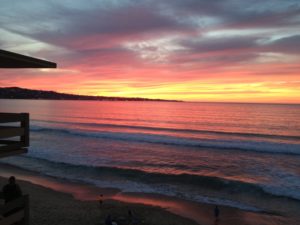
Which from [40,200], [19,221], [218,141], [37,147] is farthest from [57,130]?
[19,221]

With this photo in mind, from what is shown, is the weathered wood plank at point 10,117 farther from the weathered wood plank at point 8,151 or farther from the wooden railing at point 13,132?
the weathered wood plank at point 8,151

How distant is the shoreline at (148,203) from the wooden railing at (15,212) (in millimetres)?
8679

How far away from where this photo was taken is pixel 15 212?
5496 mm

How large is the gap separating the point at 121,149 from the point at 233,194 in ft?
52.0

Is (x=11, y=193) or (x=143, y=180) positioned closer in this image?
(x=11, y=193)

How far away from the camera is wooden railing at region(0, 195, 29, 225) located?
16.8 ft

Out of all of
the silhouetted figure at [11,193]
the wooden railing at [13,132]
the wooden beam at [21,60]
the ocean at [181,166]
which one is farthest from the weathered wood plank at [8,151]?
the ocean at [181,166]

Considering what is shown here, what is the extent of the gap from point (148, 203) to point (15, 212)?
36.2ft

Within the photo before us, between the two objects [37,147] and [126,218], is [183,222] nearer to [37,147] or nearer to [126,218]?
[126,218]

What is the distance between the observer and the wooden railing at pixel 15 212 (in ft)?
16.8

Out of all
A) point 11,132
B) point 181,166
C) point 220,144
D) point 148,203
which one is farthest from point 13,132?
point 220,144

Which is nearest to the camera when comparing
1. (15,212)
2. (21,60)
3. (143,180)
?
(21,60)

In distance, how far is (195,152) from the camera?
30.1 meters

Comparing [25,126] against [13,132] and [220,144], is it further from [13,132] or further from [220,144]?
[220,144]
